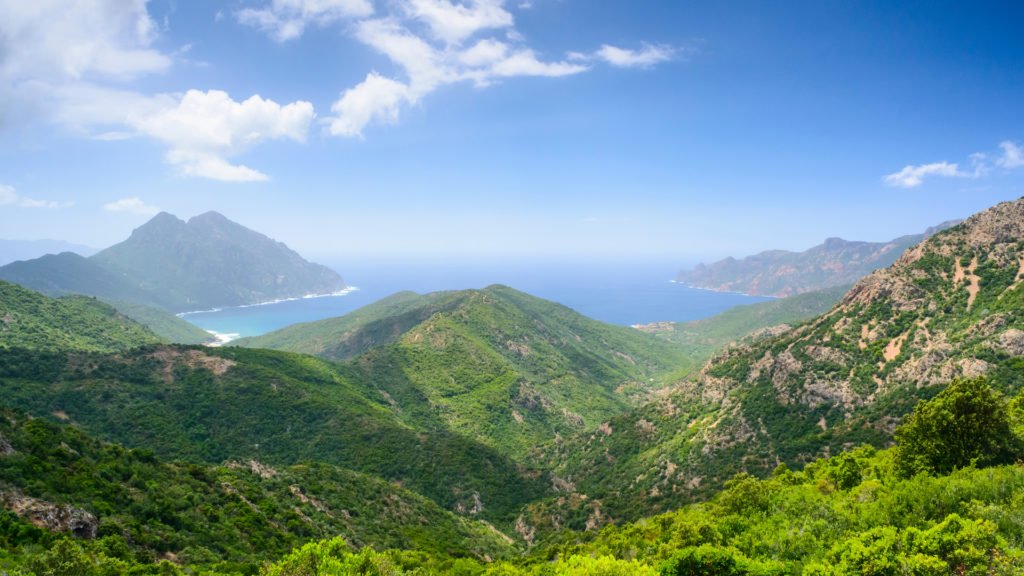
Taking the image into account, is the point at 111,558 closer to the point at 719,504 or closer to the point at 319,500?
the point at 319,500

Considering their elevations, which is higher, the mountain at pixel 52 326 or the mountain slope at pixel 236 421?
the mountain at pixel 52 326

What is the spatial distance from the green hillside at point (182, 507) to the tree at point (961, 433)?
180 ft

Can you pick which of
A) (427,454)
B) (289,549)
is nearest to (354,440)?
(427,454)

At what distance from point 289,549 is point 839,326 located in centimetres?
10196

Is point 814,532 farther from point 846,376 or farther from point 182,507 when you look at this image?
point 182,507

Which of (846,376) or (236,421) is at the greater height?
(846,376)

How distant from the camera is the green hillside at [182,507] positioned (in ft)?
124

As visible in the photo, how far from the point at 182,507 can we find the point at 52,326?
176746mm

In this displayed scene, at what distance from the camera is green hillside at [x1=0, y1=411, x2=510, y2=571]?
37906mm

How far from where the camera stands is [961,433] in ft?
136

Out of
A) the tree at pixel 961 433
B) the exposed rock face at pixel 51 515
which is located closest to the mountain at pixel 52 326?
the exposed rock face at pixel 51 515

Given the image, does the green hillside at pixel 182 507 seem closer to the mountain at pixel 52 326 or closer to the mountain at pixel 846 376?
the mountain at pixel 846 376

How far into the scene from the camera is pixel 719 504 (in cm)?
5191

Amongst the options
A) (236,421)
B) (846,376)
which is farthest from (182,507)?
(846,376)
